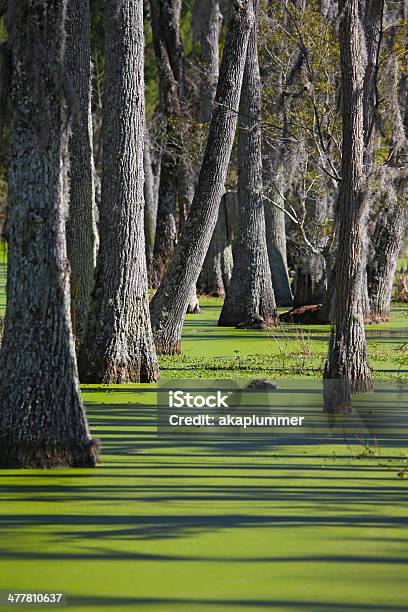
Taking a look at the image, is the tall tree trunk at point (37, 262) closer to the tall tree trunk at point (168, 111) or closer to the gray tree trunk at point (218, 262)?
the tall tree trunk at point (168, 111)

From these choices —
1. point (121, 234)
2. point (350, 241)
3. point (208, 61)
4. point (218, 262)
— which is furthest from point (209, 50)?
point (350, 241)

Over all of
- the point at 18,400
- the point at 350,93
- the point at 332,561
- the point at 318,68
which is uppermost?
the point at 318,68

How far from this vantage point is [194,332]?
21109 millimetres

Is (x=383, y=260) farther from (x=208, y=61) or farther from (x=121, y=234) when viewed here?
(x=121, y=234)

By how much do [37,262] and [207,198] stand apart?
8520 millimetres

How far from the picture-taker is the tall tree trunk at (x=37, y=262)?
8.60 m

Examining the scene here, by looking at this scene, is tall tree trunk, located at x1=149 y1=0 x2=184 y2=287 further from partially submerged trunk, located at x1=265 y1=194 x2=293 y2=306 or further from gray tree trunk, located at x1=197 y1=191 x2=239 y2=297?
partially submerged trunk, located at x1=265 y1=194 x2=293 y2=306

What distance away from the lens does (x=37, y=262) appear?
8664 millimetres

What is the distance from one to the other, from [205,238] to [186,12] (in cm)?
3043

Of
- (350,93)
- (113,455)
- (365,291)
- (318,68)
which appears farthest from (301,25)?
(113,455)

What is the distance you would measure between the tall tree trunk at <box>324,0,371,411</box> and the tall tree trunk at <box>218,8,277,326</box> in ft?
32.2

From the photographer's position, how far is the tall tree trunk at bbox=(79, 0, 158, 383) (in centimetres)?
1384

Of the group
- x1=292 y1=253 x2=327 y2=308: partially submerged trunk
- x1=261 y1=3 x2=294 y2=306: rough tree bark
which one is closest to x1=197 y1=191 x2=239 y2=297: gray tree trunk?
x1=261 y1=3 x2=294 y2=306: rough tree bark

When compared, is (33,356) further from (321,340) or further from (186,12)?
(186,12)
